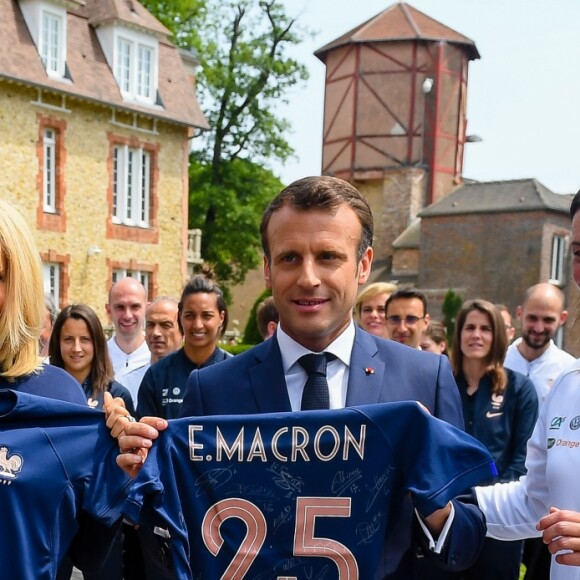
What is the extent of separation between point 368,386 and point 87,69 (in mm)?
23674

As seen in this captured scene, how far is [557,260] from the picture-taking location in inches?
1599

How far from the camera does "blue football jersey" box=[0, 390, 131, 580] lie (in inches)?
120

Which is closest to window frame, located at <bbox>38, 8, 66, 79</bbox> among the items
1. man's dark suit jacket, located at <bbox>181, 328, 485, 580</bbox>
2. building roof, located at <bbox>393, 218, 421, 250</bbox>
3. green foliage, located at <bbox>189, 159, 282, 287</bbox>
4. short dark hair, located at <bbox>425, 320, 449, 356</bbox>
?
green foliage, located at <bbox>189, 159, 282, 287</bbox>

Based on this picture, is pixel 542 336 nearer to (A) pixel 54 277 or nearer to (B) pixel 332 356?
(B) pixel 332 356

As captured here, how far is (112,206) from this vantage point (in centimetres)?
2605

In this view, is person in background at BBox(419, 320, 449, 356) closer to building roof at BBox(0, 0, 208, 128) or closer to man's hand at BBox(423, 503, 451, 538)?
man's hand at BBox(423, 503, 451, 538)

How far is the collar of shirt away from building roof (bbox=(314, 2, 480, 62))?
41.7 meters

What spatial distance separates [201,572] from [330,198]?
1.35m

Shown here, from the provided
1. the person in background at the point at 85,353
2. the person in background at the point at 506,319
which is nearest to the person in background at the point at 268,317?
the person in background at the point at 85,353

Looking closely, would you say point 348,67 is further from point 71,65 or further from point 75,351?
point 75,351

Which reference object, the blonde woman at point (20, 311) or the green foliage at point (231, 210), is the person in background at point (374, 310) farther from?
the green foliage at point (231, 210)

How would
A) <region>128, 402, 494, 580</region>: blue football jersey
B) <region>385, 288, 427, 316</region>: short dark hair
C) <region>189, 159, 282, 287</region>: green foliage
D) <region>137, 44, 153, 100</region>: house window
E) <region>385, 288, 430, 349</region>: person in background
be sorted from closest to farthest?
<region>128, 402, 494, 580</region>: blue football jersey < <region>385, 288, 430, 349</region>: person in background < <region>385, 288, 427, 316</region>: short dark hair < <region>137, 44, 153, 100</region>: house window < <region>189, 159, 282, 287</region>: green foliage

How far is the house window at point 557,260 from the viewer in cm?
4044

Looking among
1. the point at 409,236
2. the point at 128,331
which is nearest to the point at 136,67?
the point at 128,331
